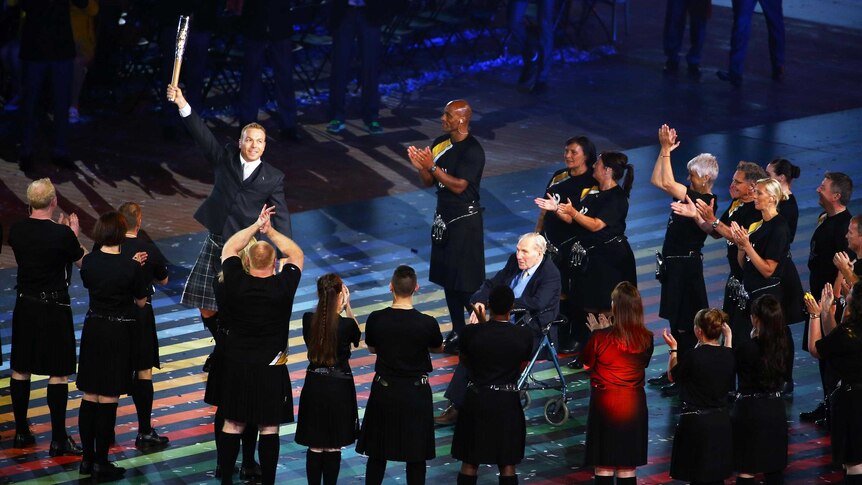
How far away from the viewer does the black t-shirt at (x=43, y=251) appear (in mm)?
9062

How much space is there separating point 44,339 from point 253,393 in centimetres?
165

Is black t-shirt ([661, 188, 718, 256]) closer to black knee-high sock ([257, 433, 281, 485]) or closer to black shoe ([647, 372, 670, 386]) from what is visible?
black shoe ([647, 372, 670, 386])

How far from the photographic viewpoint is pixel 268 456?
27.7ft

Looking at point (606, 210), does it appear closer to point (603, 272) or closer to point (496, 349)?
point (603, 272)

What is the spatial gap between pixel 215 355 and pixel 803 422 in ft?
12.9

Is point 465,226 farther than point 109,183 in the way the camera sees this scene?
No

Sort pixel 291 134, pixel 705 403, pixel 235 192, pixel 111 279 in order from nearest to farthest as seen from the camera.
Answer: pixel 705 403, pixel 111 279, pixel 235 192, pixel 291 134

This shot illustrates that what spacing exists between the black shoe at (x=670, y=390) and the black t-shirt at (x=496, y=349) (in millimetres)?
2553

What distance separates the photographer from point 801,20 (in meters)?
24.2

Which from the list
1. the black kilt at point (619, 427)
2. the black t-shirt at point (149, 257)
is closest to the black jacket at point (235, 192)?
the black t-shirt at point (149, 257)

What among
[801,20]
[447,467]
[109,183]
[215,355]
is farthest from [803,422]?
[801,20]

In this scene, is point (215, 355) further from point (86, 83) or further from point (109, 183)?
point (86, 83)

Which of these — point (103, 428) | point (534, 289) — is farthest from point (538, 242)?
point (103, 428)

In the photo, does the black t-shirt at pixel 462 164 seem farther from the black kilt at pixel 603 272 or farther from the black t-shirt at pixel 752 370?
the black t-shirt at pixel 752 370
